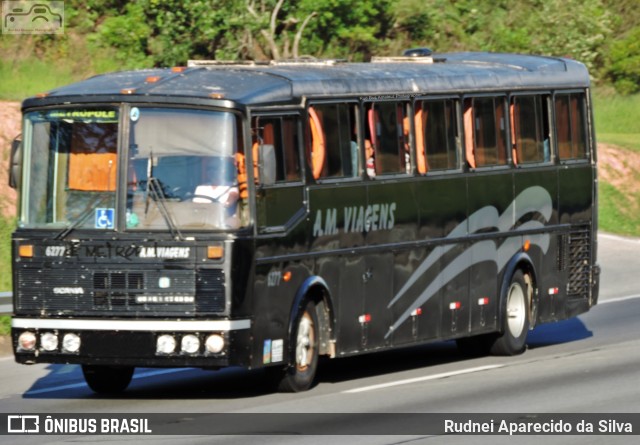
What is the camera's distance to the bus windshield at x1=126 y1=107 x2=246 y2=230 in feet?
45.2

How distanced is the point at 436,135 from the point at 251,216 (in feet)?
13.4

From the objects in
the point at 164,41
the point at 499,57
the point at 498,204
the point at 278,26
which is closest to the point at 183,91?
the point at 498,204

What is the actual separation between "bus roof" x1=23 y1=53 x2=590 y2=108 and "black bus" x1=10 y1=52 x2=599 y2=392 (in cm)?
3

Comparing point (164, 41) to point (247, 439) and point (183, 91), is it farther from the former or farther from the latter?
point (247, 439)

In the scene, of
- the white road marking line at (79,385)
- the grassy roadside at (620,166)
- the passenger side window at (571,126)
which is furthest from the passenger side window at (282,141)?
the grassy roadside at (620,166)

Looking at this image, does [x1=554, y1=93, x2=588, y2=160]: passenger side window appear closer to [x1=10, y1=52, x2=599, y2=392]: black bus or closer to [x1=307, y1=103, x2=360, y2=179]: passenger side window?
[x1=10, y1=52, x2=599, y2=392]: black bus

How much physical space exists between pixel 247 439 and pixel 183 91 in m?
3.55

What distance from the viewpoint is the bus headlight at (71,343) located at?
545 inches

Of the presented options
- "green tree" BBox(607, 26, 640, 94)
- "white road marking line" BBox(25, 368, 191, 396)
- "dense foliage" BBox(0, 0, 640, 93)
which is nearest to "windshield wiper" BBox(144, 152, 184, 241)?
"white road marking line" BBox(25, 368, 191, 396)

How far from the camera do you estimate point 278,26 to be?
34594 millimetres

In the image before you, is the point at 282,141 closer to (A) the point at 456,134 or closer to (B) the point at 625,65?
(A) the point at 456,134

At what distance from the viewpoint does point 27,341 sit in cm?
1405

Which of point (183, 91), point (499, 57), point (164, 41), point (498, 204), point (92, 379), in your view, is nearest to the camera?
point (183, 91)

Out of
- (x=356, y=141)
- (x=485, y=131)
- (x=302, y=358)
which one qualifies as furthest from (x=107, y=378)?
(x=485, y=131)
